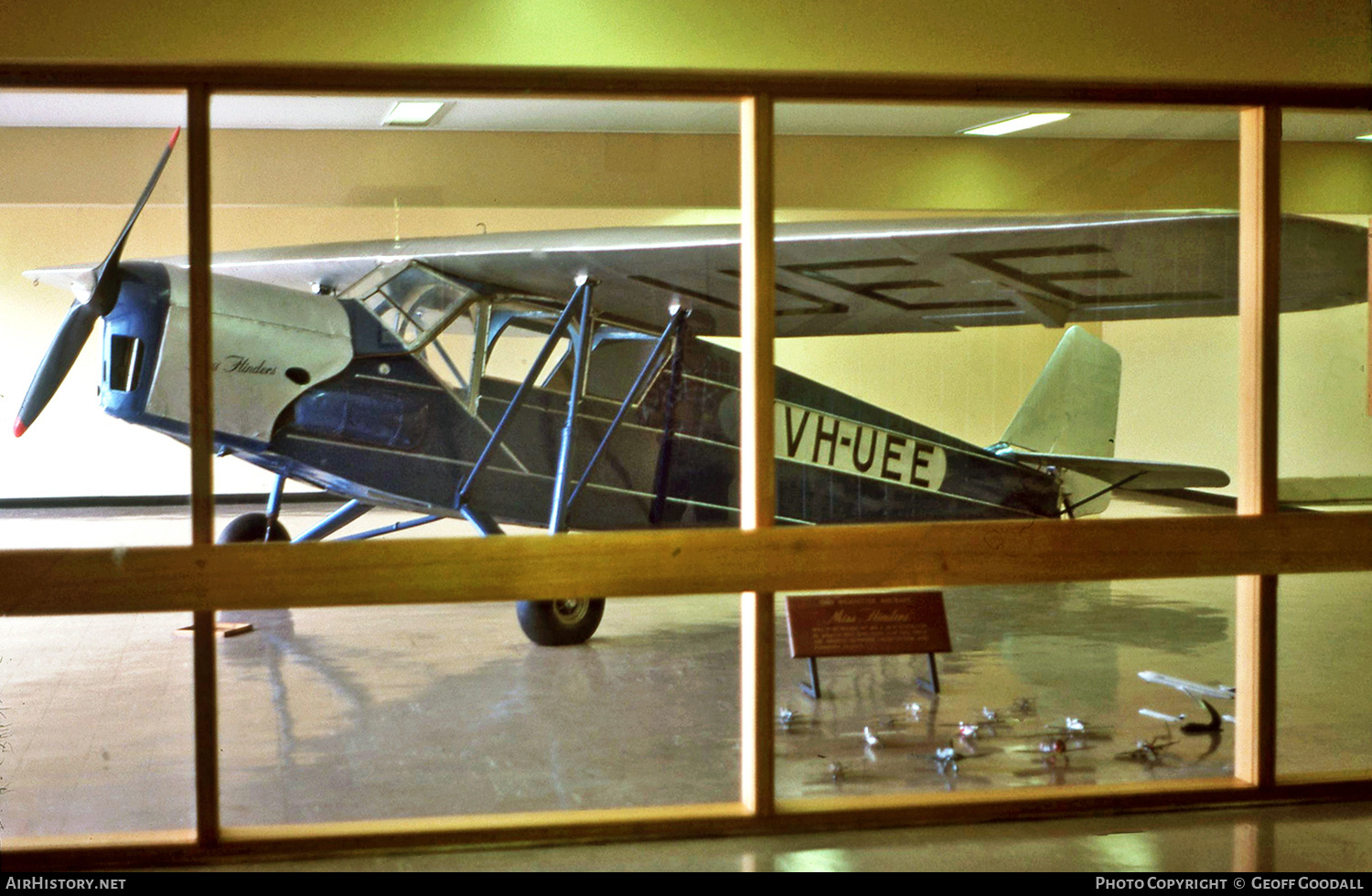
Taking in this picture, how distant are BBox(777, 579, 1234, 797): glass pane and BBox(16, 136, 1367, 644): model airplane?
344 mm

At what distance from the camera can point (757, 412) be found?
2852 mm

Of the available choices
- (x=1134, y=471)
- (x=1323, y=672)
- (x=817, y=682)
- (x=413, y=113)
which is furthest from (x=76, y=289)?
(x=1323, y=672)

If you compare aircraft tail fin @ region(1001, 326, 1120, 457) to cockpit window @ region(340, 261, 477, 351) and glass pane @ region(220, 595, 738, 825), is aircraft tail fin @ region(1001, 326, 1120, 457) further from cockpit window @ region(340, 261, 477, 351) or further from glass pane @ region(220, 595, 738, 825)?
cockpit window @ region(340, 261, 477, 351)

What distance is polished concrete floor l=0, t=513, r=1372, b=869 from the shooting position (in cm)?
298

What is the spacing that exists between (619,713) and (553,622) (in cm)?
41

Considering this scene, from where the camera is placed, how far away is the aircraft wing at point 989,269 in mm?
3029

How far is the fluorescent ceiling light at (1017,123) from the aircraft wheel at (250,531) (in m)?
2.10

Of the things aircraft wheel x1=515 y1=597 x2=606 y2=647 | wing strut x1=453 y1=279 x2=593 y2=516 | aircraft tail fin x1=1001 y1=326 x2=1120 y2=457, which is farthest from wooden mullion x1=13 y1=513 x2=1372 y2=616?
wing strut x1=453 y1=279 x2=593 y2=516

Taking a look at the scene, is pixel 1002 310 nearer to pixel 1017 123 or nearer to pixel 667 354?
pixel 1017 123

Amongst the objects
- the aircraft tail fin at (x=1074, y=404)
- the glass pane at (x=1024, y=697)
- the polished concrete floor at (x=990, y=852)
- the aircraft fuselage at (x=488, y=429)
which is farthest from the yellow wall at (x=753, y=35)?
the polished concrete floor at (x=990, y=852)

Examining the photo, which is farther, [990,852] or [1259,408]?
[1259,408]
